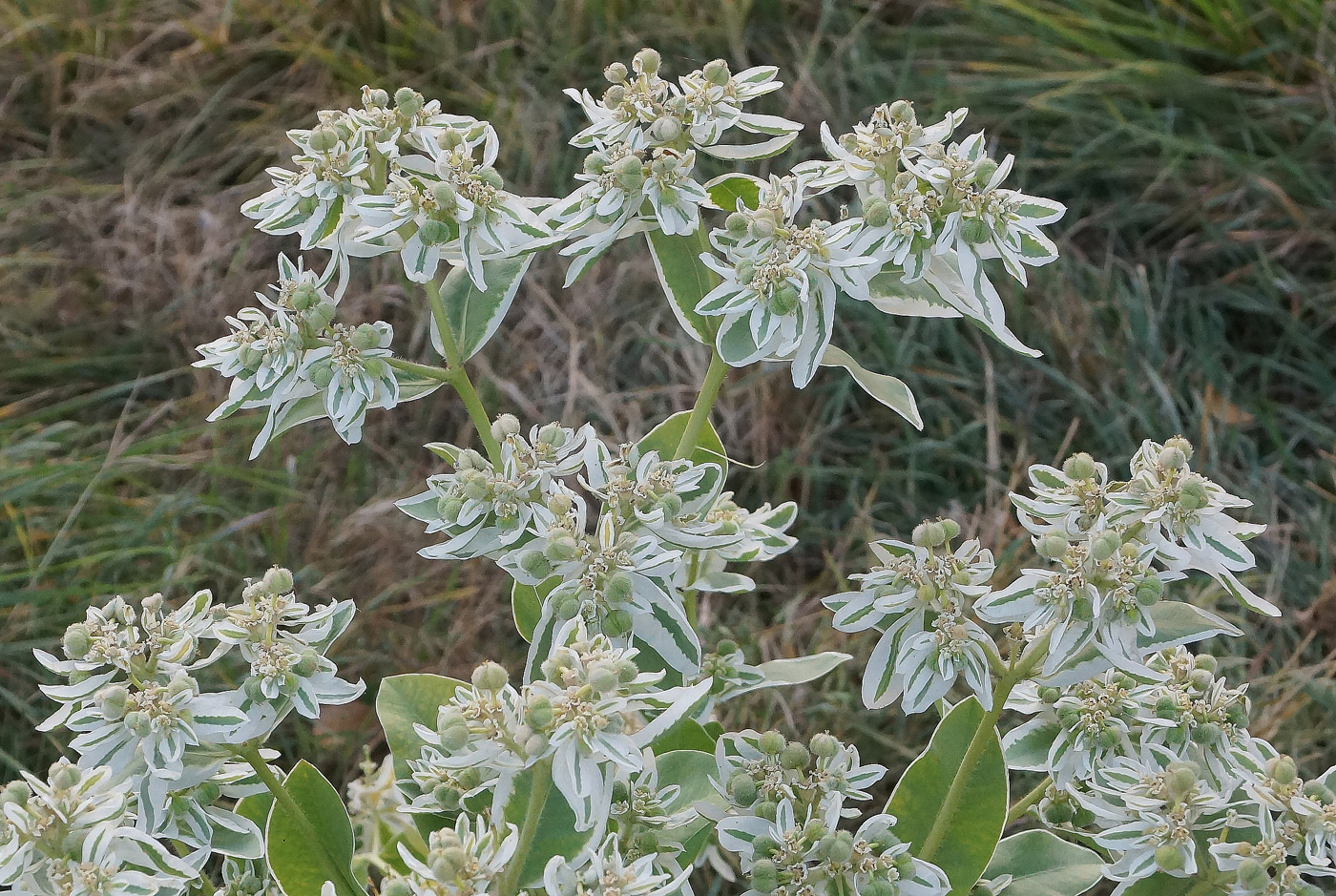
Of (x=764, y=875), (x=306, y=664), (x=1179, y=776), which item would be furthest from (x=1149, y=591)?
(x=306, y=664)

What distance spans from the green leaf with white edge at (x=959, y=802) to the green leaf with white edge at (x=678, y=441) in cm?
37

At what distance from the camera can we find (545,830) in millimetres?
1208

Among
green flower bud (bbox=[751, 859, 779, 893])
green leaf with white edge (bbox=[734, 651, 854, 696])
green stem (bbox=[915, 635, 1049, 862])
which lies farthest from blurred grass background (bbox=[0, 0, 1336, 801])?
green flower bud (bbox=[751, 859, 779, 893])

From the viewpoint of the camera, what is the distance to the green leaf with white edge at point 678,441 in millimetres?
1473

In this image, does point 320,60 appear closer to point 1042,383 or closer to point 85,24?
point 85,24

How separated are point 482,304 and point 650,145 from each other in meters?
0.27

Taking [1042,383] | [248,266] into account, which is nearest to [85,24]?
[248,266]

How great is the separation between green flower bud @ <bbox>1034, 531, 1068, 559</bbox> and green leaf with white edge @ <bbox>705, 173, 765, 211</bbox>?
1.56 ft

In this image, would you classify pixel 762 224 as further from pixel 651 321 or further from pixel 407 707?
pixel 651 321

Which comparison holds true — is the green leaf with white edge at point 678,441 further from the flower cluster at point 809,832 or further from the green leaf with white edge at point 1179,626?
the green leaf with white edge at point 1179,626

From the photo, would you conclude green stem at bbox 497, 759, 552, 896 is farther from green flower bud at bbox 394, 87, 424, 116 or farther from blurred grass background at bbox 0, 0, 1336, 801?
blurred grass background at bbox 0, 0, 1336, 801

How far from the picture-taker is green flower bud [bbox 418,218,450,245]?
1.24 m

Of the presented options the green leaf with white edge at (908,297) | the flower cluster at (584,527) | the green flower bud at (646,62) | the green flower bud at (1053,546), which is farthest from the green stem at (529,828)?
the green flower bud at (646,62)

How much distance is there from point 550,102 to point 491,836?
286cm
